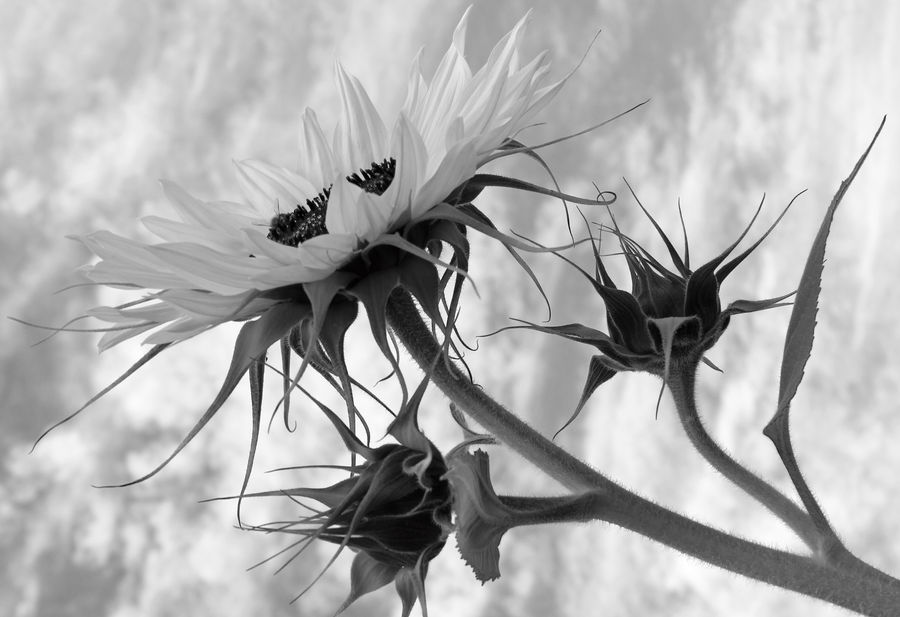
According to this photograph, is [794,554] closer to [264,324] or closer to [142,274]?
[264,324]

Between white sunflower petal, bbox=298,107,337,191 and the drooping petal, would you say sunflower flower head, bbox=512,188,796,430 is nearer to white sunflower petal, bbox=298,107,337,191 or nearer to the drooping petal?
the drooping petal

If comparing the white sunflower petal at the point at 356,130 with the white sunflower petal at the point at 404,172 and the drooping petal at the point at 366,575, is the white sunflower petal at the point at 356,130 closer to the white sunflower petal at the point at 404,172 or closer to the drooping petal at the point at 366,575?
the white sunflower petal at the point at 404,172

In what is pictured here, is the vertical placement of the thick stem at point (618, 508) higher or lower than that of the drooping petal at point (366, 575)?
higher

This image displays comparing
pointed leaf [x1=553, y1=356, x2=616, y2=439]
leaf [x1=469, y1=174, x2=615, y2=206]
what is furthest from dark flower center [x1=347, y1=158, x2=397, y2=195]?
pointed leaf [x1=553, y1=356, x2=616, y2=439]

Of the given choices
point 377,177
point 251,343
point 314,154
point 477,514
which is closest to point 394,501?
point 477,514

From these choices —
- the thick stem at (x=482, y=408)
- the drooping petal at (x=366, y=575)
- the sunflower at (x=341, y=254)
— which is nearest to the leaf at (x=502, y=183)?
the sunflower at (x=341, y=254)

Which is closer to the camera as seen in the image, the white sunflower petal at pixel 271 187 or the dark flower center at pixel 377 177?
the dark flower center at pixel 377 177
